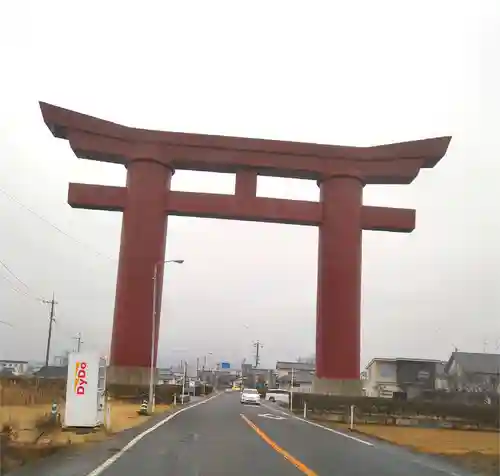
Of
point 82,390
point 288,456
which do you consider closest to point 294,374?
point 82,390

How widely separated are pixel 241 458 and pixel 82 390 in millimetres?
6618

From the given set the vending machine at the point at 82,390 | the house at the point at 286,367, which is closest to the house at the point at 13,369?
the vending machine at the point at 82,390

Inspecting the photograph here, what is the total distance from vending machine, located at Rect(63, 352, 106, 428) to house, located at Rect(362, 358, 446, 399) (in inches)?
1714

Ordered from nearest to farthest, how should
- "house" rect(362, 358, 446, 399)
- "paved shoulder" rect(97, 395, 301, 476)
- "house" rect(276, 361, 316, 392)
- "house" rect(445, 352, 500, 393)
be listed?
"paved shoulder" rect(97, 395, 301, 476) < "house" rect(445, 352, 500, 393) < "house" rect(362, 358, 446, 399) < "house" rect(276, 361, 316, 392)

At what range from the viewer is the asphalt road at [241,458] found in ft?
36.2

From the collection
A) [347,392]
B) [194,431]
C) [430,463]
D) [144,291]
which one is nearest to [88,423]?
[194,431]

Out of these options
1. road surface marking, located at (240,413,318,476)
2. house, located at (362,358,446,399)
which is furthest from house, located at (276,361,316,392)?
road surface marking, located at (240,413,318,476)

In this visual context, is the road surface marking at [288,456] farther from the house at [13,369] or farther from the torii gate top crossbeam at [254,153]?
the house at [13,369]

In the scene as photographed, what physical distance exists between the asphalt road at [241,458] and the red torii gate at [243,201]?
16352 mm

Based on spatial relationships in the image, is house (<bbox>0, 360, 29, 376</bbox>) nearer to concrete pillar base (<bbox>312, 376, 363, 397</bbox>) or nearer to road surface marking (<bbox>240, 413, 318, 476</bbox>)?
concrete pillar base (<bbox>312, 376, 363, 397</bbox>)

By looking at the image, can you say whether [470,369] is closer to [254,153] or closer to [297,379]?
[254,153]

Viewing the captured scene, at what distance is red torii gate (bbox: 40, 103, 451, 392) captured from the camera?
1400 inches

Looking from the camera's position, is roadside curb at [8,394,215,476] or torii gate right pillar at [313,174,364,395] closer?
roadside curb at [8,394,215,476]

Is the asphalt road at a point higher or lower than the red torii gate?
lower
